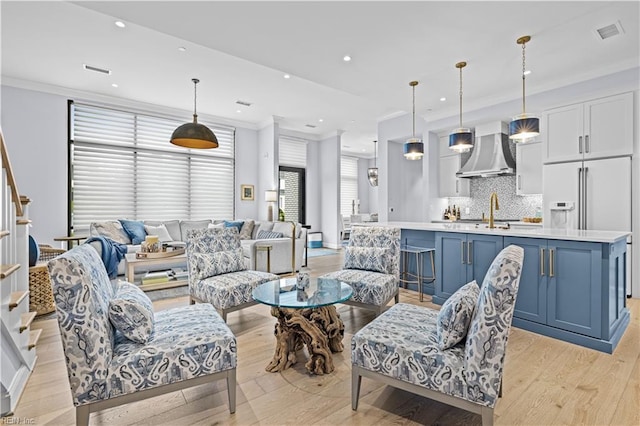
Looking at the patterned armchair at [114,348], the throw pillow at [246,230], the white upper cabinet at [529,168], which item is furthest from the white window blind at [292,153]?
the patterned armchair at [114,348]

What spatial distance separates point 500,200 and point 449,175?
1.02 meters

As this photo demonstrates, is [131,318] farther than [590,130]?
No

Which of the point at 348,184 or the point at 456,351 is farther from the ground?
the point at 348,184

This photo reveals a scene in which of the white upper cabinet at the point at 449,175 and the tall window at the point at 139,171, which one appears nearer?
the tall window at the point at 139,171

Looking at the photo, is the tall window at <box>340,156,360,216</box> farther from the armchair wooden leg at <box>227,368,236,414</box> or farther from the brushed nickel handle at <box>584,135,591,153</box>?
the armchair wooden leg at <box>227,368,236,414</box>

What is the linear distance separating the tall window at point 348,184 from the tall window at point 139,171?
434 centimetres

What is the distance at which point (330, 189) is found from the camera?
28.8 ft

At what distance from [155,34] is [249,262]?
3251 millimetres

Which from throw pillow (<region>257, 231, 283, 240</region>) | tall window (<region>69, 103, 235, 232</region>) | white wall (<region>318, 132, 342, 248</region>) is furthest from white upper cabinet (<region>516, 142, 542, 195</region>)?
tall window (<region>69, 103, 235, 232</region>)

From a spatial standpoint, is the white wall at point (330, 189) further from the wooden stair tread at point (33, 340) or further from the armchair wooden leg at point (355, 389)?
the armchair wooden leg at point (355, 389)

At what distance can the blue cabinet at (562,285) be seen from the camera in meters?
2.59

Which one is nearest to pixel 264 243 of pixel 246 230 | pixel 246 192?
pixel 246 230

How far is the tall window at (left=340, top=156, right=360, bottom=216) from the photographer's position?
1083 centimetres

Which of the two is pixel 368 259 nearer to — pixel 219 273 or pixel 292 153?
pixel 219 273
